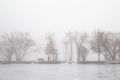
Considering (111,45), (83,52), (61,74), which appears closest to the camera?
(61,74)

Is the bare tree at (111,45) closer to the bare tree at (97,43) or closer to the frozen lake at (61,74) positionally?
the bare tree at (97,43)

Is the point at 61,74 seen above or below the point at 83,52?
above

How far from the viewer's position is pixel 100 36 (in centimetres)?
5906

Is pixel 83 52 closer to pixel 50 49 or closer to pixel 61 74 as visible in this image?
pixel 50 49

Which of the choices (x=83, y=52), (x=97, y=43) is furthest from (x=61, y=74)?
(x=83, y=52)

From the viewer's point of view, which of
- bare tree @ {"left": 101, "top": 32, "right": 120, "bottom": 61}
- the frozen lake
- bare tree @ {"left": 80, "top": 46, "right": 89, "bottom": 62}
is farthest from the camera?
bare tree @ {"left": 80, "top": 46, "right": 89, "bottom": 62}

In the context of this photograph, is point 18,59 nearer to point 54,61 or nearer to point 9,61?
point 9,61

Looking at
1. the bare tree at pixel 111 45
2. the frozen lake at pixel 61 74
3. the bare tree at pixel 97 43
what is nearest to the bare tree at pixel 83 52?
the bare tree at pixel 97 43

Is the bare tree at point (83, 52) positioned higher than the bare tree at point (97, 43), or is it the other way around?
the bare tree at point (97, 43)

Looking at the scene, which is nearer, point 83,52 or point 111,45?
point 111,45

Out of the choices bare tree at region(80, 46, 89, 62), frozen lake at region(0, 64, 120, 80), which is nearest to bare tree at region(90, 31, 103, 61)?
bare tree at region(80, 46, 89, 62)

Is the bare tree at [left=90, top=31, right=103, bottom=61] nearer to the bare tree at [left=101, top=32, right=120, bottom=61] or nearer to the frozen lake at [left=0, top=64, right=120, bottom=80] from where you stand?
the bare tree at [left=101, top=32, right=120, bottom=61]

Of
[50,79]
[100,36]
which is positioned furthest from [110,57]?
[50,79]

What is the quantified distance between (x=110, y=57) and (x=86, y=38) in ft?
27.7
